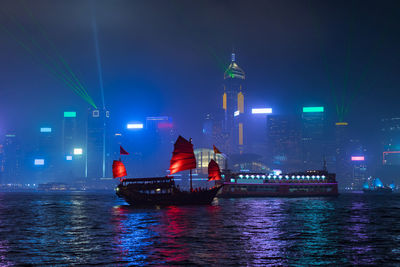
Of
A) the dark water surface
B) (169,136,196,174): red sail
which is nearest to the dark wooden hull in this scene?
(169,136,196,174): red sail

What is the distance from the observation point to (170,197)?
303 ft

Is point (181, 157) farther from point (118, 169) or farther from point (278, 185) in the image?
point (278, 185)

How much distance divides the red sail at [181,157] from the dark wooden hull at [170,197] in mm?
5441

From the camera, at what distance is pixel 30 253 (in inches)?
1240

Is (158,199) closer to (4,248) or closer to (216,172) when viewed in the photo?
(216,172)

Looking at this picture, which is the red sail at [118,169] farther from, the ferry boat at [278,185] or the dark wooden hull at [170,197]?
the ferry boat at [278,185]

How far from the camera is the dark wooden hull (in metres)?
92.4

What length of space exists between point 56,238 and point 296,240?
2360 cm

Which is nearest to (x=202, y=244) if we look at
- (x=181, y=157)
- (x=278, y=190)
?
(x=181, y=157)

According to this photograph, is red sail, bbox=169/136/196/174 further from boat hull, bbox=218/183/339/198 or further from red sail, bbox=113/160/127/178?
boat hull, bbox=218/183/339/198

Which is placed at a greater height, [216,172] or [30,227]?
[216,172]

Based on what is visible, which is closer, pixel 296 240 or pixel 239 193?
pixel 296 240

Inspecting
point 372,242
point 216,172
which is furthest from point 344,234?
point 216,172

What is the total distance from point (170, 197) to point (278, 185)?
7017 cm
